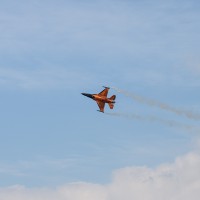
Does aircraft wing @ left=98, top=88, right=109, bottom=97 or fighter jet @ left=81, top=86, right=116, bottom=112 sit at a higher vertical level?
aircraft wing @ left=98, top=88, right=109, bottom=97

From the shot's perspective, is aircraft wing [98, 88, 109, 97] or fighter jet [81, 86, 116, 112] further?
aircraft wing [98, 88, 109, 97]

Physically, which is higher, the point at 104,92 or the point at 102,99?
the point at 104,92

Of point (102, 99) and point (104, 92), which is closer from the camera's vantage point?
point (102, 99)

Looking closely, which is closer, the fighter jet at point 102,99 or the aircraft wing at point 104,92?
the fighter jet at point 102,99

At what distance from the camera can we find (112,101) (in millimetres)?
159375

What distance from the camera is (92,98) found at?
546 feet

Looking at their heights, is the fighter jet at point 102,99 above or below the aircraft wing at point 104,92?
below

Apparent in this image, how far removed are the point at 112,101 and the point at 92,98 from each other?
1425 cm
